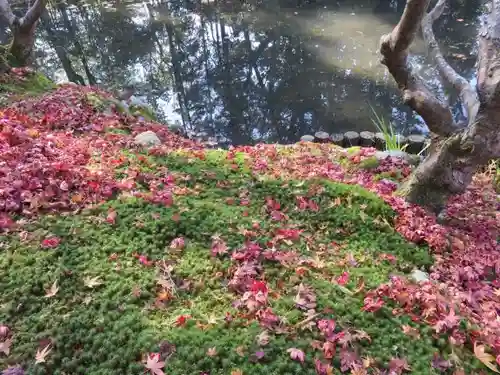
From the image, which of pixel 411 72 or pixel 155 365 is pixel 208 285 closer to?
pixel 155 365

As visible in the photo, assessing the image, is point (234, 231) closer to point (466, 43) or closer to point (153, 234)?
point (153, 234)

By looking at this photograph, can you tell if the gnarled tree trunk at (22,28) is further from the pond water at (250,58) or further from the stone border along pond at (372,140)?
the stone border along pond at (372,140)

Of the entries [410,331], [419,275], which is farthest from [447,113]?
[410,331]

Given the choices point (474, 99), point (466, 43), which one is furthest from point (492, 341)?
point (466, 43)

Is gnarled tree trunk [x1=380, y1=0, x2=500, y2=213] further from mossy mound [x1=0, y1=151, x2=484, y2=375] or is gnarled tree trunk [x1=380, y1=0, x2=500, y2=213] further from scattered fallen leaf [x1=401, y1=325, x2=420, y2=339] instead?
scattered fallen leaf [x1=401, y1=325, x2=420, y2=339]

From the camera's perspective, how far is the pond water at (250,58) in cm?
1000

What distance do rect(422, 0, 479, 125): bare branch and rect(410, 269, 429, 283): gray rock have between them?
4.66 ft

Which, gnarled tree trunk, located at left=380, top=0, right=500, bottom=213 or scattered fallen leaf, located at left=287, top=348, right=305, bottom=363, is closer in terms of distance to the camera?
scattered fallen leaf, located at left=287, top=348, right=305, bottom=363

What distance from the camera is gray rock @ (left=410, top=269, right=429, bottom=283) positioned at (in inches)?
135

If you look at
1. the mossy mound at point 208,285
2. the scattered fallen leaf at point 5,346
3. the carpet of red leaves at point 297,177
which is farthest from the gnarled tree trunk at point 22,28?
the scattered fallen leaf at point 5,346

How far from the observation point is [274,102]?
10.5 metres

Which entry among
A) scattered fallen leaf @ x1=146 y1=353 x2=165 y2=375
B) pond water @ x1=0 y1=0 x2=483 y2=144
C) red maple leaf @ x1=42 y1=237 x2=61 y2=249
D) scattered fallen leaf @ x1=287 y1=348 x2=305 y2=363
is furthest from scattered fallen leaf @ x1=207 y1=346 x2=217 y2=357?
pond water @ x1=0 y1=0 x2=483 y2=144

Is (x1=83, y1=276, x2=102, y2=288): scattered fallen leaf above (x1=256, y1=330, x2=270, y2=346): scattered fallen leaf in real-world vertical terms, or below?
above

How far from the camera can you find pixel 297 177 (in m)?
4.89
